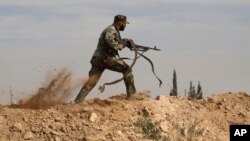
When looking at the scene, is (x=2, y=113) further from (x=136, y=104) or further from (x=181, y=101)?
(x=181, y=101)

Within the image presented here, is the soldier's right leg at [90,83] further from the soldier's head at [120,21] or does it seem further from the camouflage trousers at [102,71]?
the soldier's head at [120,21]

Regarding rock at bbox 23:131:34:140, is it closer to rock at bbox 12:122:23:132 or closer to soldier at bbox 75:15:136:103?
rock at bbox 12:122:23:132

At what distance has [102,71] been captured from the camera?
13.2 m

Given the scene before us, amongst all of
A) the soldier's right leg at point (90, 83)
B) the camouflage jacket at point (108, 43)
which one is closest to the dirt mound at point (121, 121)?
the soldier's right leg at point (90, 83)

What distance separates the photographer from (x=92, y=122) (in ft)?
38.3

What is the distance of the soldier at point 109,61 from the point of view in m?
13.0

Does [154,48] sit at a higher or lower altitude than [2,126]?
higher

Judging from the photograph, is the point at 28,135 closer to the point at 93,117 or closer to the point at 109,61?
the point at 93,117

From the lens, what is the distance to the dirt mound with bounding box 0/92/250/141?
11.4m

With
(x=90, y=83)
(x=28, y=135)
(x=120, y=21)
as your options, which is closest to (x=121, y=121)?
(x=90, y=83)

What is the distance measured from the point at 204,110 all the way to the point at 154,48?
1698 millimetres

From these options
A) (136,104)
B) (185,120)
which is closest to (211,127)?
(185,120)

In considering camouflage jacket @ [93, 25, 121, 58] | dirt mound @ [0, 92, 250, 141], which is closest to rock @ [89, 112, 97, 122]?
dirt mound @ [0, 92, 250, 141]

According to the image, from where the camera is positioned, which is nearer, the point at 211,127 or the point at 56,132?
the point at 56,132
